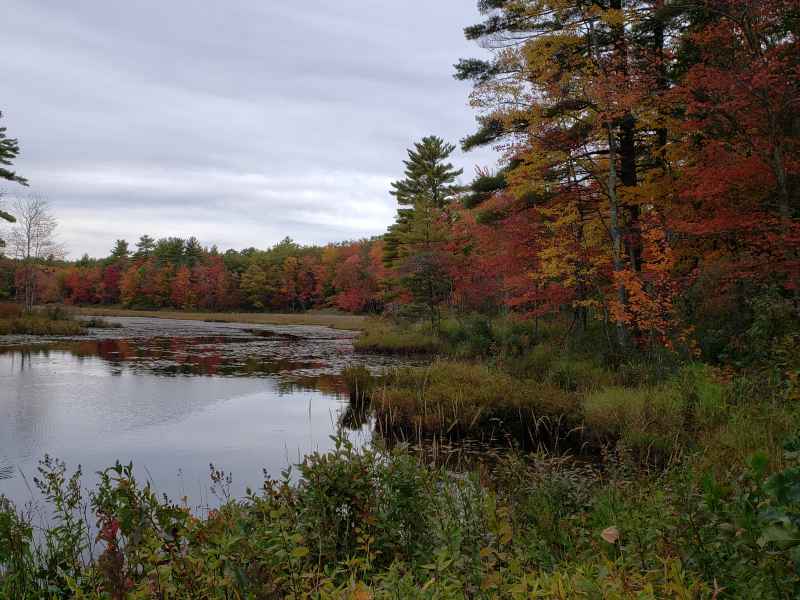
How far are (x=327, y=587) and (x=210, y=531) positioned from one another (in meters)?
0.95

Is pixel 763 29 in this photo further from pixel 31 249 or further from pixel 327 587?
pixel 31 249

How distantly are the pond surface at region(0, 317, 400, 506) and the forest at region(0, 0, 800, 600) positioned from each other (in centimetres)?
139

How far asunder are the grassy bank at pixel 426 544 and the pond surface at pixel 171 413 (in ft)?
11.8

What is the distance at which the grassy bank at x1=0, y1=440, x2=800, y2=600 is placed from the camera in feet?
8.18

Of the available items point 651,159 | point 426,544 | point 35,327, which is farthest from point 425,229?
point 426,544

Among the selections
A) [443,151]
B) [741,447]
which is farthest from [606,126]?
[443,151]

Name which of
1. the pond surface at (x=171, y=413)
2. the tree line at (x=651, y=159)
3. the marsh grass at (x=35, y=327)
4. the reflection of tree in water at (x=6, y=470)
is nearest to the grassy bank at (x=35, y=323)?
the marsh grass at (x=35, y=327)

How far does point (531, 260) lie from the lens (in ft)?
63.7

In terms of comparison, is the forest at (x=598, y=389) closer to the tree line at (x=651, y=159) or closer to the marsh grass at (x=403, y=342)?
the tree line at (x=651, y=159)

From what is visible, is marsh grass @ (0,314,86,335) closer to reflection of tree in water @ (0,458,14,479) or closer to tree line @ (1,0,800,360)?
tree line @ (1,0,800,360)

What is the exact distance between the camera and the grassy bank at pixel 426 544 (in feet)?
8.18

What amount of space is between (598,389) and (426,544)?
8782 mm

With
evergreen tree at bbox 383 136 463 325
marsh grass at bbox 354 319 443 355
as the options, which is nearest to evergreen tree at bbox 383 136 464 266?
evergreen tree at bbox 383 136 463 325

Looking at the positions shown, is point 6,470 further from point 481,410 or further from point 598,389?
point 598,389
